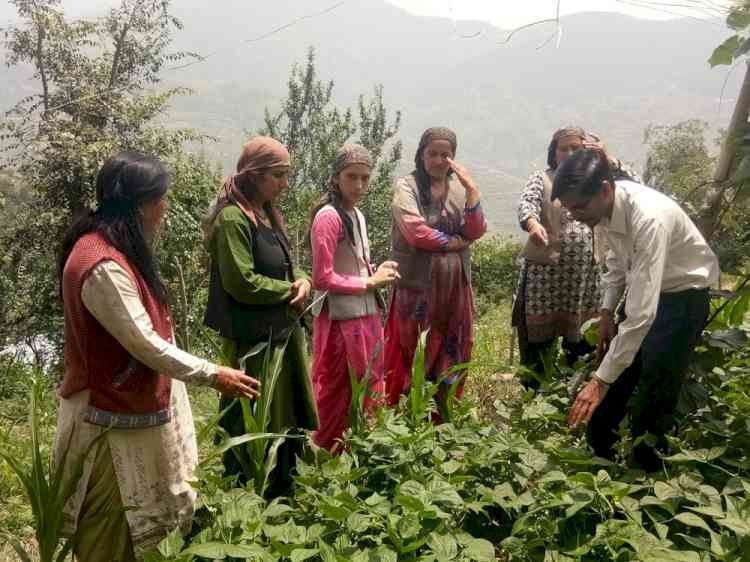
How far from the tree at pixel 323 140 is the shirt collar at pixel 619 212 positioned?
12.9 m

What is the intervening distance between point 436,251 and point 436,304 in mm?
289

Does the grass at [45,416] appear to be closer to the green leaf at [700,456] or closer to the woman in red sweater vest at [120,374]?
the woman in red sweater vest at [120,374]

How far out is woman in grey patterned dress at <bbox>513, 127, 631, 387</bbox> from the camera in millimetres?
3273

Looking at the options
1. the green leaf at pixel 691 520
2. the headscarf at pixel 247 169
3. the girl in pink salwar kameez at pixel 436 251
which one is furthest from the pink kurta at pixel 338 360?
the green leaf at pixel 691 520

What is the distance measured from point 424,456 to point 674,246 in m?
1.06

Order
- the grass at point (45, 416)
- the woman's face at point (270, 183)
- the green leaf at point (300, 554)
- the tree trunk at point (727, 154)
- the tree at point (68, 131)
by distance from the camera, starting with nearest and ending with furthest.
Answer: the green leaf at point (300, 554)
the tree trunk at point (727, 154)
the woman's face at point (270, 183)
the grass at point (45, 416)
the tree at point (68, 131)

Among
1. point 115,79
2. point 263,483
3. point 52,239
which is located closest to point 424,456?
point 263,483

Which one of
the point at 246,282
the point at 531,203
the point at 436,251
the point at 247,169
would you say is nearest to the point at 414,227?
the point at 436,251

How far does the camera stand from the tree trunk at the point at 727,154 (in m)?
1.81

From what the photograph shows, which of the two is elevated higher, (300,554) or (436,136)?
(436,136)

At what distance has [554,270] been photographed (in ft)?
10.8

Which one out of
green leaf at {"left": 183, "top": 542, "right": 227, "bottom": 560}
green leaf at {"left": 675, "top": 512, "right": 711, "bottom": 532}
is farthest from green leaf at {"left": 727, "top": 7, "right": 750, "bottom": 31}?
green leaf at {"left": 183, "top": 542, "right": 227, "bottom": 560}

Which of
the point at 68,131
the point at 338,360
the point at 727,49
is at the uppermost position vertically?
the point at 68,131

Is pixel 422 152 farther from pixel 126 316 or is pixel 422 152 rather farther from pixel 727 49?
pixel 126 316
